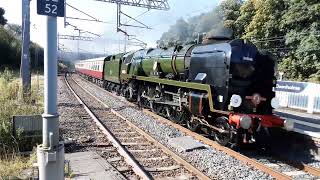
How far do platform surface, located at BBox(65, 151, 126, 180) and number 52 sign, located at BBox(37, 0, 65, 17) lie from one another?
315cm

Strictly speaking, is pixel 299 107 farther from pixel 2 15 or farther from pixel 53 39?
pixel 2 15

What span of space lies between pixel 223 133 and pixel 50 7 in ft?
21.6

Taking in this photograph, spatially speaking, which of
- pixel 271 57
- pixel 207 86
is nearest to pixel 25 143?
pixel 207 86

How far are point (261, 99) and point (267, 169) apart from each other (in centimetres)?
276

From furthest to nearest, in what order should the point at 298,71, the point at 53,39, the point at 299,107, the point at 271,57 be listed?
the point at 298,71
the point at 299,107
the point at 271,57
the point at 53,39

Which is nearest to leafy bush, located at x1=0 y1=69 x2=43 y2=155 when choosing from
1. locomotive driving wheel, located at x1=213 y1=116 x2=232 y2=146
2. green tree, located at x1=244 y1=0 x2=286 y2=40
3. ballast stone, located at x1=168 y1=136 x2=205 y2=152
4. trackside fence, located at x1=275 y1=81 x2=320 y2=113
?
ballast stone, located at x1=168 y1=136 x2=205 y2=152

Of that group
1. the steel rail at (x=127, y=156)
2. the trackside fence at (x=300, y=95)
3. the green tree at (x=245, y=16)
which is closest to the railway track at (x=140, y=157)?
the steel rail at (x=127, y=156)

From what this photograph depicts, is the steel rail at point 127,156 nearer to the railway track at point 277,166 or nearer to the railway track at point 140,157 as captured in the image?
the railway track at point 140,157

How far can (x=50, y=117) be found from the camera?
4.66m

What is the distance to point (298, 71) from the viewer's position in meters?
31.4

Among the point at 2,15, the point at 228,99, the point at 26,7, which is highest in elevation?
the point at 2,15

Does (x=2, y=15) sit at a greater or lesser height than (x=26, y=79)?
greater

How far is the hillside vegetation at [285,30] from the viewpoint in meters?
→ 29.9

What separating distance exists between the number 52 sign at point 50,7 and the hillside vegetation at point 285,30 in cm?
2285
